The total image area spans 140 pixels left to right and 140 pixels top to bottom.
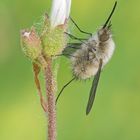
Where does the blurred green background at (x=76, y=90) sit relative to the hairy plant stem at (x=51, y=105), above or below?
above

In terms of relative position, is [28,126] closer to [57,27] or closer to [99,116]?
[99,116]

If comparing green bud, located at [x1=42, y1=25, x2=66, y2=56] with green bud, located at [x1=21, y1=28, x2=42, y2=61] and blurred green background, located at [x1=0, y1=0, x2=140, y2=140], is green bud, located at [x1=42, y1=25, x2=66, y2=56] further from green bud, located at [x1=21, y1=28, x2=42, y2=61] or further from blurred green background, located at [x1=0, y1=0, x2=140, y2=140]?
blurred green background, located at [x1=0, y1=0, x2=140, y2=140]

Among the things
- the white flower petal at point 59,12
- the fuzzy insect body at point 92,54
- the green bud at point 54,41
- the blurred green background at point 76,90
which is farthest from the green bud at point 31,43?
the blurred green background at point 76,90

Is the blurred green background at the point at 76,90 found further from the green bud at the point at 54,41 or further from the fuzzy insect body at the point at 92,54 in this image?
the green bud at the point at 54,41

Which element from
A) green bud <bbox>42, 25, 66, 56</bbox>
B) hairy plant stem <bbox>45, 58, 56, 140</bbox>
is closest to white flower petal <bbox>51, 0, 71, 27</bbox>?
green bud <bbox>42, 25, 66, 56</bbox>

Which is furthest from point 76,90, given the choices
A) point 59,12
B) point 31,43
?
point 31,43

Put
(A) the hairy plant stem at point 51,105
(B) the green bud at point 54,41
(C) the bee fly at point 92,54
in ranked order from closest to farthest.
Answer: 1. (A) the hairy plant stem at point 51,105
2. (B) the green bud at point 54,41
3. (C) the bee fly at point 92,54

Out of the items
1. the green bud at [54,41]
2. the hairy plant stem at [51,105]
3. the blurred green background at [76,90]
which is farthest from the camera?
the blurred green background at [76,90]
